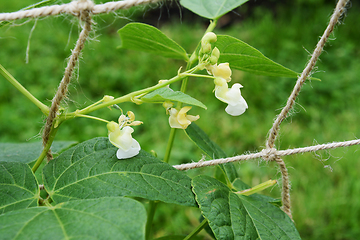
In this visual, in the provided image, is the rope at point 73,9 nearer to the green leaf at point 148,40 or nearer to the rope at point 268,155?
the green leaf at point 148,40

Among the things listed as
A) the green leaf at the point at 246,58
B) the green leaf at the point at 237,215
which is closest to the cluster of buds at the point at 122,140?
the green leaf at the point at 237,215

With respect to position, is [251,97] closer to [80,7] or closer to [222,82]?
[222,82]

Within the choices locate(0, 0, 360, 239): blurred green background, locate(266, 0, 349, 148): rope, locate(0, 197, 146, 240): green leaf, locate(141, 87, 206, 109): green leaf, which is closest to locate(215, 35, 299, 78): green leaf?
locate(266, 0, 349, 148): rope

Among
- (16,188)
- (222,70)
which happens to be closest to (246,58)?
(222,70)

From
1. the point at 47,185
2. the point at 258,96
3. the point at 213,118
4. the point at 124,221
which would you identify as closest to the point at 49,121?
the point at 47,185

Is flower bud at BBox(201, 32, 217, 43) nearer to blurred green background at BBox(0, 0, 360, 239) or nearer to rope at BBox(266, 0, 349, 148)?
rope at BBox(266, 0, 349, 148)

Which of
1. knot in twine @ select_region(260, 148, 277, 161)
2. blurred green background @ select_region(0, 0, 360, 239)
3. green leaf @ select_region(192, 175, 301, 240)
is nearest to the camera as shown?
green leaf @ select_region(192, 175, 301, 240)
